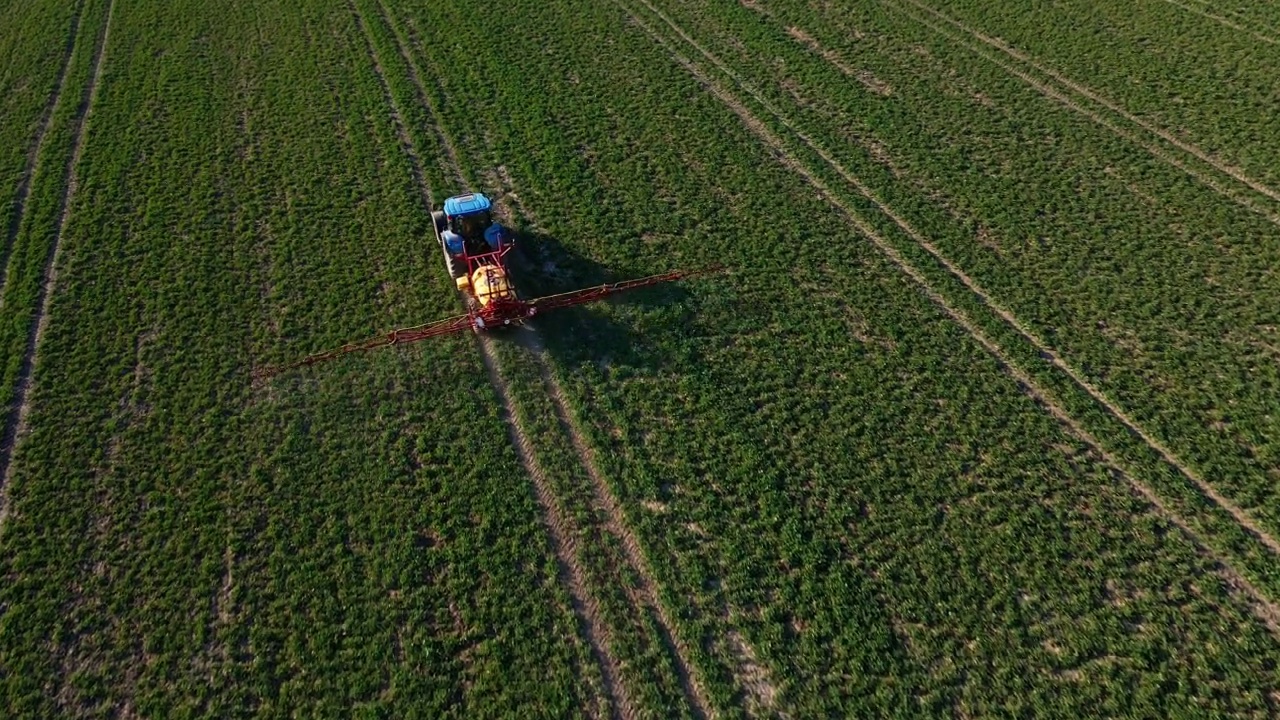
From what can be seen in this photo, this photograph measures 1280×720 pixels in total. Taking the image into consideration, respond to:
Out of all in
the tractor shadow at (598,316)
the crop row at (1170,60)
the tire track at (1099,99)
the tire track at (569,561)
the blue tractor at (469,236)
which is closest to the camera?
the tire track at (569,561)

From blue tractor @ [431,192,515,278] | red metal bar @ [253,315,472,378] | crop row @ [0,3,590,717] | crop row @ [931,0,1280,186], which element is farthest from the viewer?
crop row @ [931,0,1280,186]

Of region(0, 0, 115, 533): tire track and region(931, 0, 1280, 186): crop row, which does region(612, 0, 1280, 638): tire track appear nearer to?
region(931, 0, 1280, 186): crop row

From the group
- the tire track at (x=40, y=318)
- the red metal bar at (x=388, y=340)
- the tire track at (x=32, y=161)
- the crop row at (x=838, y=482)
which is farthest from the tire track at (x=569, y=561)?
the tire track at (x=32, y=161)

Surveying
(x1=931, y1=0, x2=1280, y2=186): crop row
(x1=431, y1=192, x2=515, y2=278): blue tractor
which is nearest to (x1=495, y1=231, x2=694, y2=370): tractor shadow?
(x1=431, y1=192, x2=515, y2=278): blue tractor

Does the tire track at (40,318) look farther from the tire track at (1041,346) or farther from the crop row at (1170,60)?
the crop row at (1170,60)

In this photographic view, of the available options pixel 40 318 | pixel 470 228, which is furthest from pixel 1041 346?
pixel 40 318

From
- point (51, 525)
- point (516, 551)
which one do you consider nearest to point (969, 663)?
point (516, 551)
